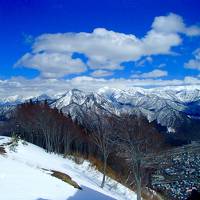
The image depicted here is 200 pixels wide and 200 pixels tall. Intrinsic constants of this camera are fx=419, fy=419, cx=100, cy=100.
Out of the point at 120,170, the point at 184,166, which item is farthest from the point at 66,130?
the point at 184,166

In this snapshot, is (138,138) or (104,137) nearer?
(138,138)

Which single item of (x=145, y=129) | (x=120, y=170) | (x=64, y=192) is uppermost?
(x=145, y=129)

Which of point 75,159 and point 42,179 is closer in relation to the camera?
point 42,179

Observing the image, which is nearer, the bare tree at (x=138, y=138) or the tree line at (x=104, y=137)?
the bare tree at (x=138, y=138)

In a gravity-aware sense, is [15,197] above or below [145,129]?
below

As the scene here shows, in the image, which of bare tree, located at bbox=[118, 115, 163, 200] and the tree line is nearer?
bare tree, located at bbox=[118, 115, 163, 200]

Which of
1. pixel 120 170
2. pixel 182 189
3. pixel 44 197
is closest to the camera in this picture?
pixel 44 197

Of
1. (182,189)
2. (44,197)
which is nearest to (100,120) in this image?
(44,197)

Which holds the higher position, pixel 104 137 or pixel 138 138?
pixel 138 138

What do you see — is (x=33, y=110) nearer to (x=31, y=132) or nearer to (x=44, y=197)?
(x=31, y=132)

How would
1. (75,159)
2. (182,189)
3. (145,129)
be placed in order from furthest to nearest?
(182,189), (75,159), (145,129)
